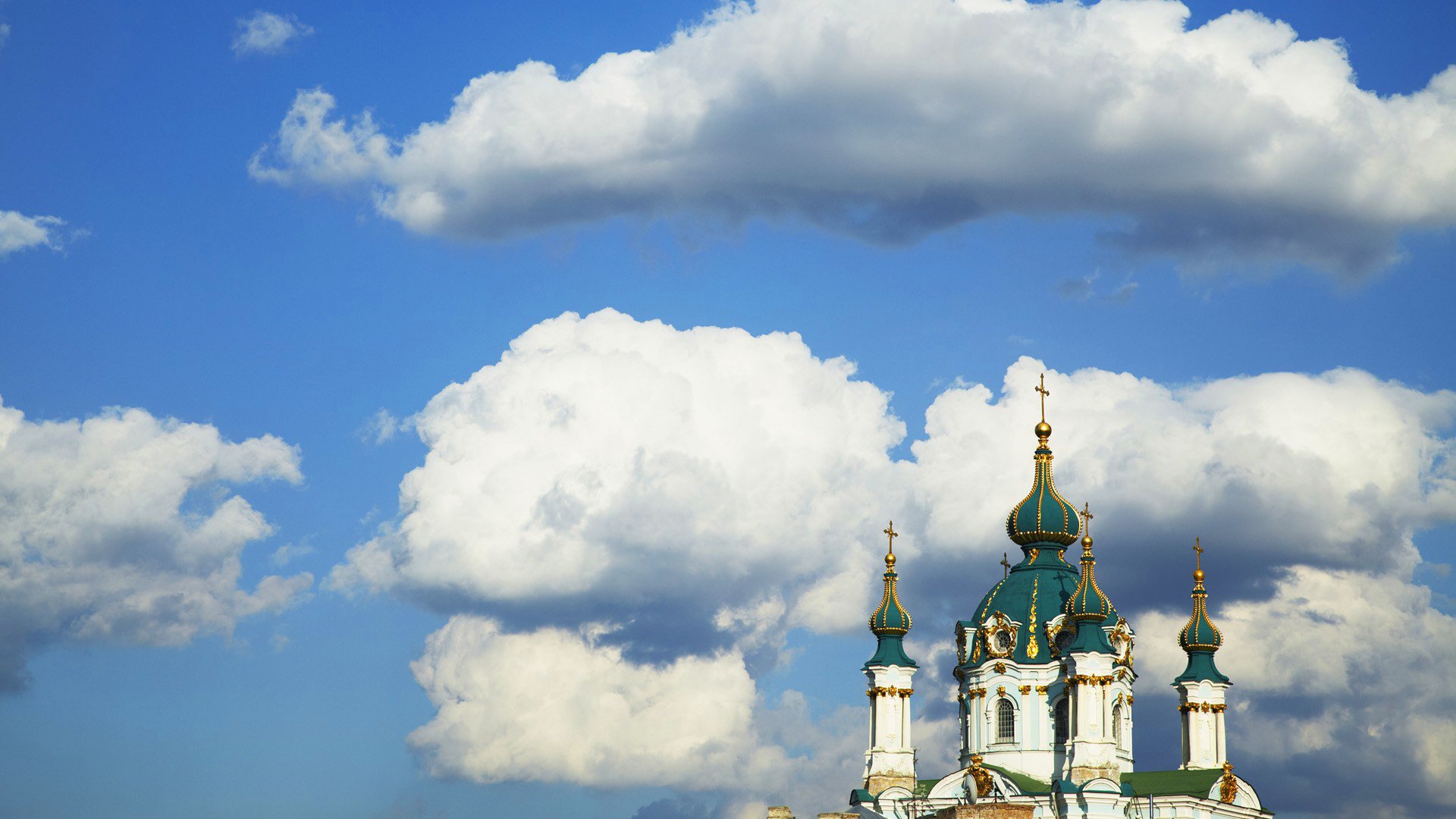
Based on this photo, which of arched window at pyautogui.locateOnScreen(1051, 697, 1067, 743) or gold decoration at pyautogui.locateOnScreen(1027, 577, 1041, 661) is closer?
arched window at pyautogui.locateOnScreen(1051, 697, 1067, 743)

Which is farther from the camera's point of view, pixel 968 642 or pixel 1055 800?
pixel 968 642

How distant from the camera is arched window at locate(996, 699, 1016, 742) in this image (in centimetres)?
8809

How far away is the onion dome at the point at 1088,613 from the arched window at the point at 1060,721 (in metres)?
2.44

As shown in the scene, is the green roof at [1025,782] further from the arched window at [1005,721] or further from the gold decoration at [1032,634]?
the gold decoration at [1032,634]

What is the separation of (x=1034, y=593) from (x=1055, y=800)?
10585mm

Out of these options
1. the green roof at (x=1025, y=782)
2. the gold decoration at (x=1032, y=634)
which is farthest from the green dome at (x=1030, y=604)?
the green roof at (x=1025, y=782)

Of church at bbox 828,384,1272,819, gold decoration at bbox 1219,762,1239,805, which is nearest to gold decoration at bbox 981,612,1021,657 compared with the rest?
church at bbox 828,384,1272,819

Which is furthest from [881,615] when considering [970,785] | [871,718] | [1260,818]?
[1260,818]

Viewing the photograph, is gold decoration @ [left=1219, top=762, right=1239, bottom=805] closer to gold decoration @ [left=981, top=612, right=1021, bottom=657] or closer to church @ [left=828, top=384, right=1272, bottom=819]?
church @ [left=828, top=384, right=1272, bottom=819]

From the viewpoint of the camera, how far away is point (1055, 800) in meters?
82.8

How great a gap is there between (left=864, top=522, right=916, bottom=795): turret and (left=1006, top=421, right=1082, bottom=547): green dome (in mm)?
6650

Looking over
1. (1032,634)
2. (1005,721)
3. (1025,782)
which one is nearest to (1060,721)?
(1005,721)

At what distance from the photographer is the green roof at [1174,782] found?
83.1 meters

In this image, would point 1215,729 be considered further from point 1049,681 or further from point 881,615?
point 881,615
